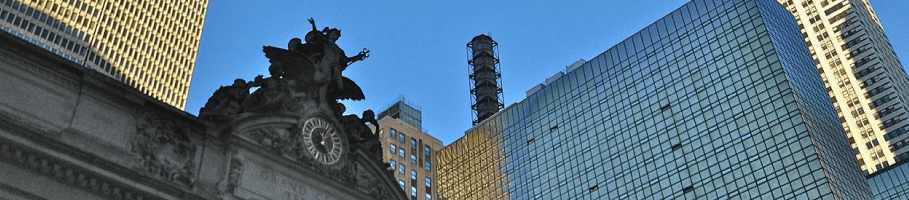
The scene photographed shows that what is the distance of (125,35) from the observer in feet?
420

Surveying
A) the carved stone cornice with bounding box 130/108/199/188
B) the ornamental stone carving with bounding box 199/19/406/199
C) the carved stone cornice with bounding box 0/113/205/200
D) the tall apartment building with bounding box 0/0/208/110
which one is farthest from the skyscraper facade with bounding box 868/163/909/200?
the carved stone cornice with bounding box 0/113/205/200

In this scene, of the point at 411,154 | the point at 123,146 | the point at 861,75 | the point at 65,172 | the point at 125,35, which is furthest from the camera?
the point at 861,75

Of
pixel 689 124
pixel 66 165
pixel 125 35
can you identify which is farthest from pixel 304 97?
pixel 125 35

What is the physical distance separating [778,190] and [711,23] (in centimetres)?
2400

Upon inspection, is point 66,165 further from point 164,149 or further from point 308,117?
point 308,117

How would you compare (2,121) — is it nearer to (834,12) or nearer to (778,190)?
(778,190)

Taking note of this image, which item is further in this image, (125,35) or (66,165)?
(125,35)

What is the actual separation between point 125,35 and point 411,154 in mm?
42200

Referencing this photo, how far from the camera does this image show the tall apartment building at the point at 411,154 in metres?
131

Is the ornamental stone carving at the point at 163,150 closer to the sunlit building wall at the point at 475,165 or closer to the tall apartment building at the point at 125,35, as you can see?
the tall apartment building at the point at 125,35

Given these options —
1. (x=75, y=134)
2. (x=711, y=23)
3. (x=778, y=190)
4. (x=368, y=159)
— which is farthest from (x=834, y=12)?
(x=75, y=134)

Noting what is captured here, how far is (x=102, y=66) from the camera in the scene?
12319 centimetres

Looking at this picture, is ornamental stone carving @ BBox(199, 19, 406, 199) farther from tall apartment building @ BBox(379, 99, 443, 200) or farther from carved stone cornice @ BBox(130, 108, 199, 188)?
tall apartment building @ BBox(379, 99, 443, 200)

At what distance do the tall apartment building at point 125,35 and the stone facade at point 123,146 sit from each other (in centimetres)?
8207
